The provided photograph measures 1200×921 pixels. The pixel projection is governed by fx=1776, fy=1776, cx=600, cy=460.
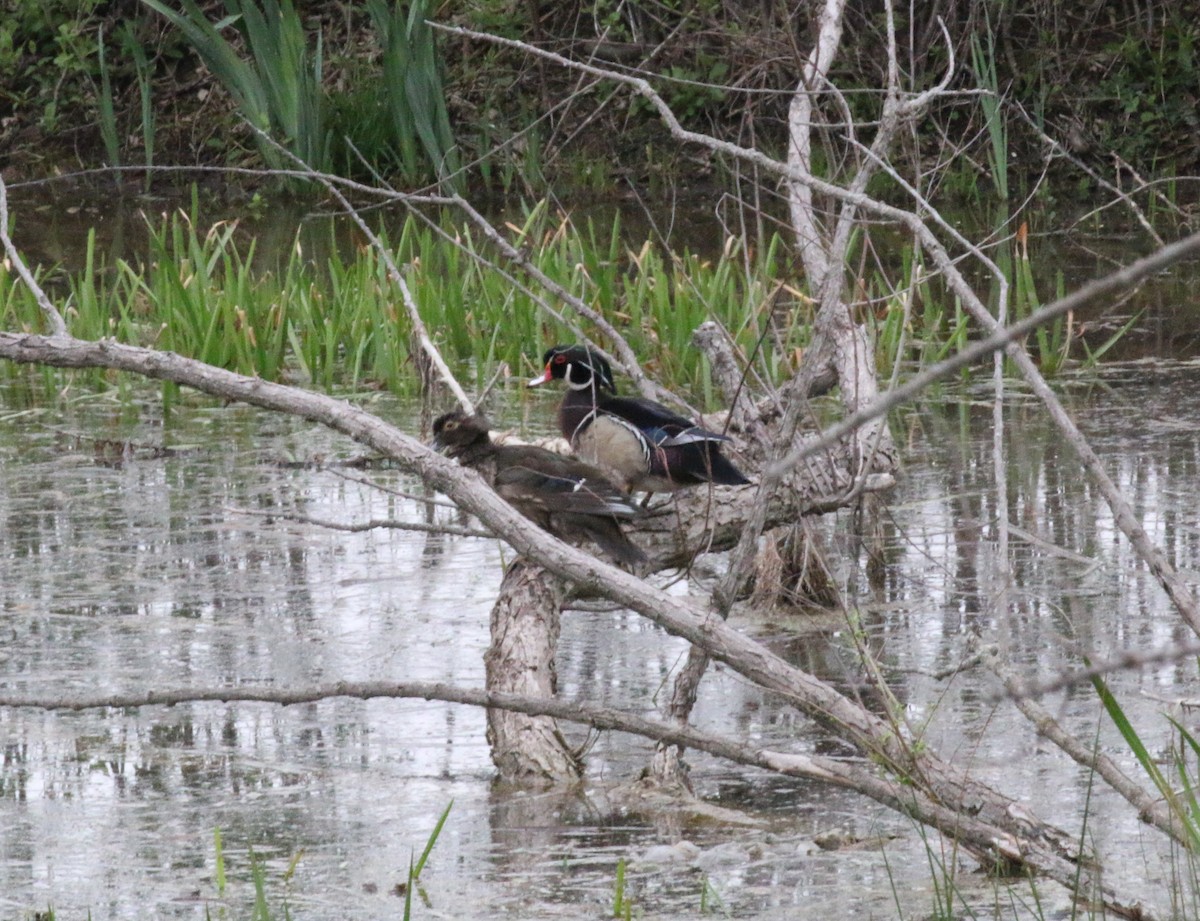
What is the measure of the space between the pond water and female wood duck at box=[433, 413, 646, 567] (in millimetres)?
303

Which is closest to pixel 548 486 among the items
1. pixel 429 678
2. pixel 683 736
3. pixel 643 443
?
pixel 643 443

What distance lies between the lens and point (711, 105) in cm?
1265

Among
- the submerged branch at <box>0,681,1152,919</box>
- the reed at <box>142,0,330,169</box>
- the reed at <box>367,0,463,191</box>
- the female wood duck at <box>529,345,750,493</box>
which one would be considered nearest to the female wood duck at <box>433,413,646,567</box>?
the female wood duck at <box>529,345,750,493</box>

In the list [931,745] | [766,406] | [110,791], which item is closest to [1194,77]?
[766,406]

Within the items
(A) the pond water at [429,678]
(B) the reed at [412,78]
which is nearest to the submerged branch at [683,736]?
(A) the pond water at [429,678]

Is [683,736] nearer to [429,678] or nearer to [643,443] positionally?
[429,678]

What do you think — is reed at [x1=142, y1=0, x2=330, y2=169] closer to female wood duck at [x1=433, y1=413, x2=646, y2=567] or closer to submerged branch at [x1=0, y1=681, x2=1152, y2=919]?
female wood duck at [x1=433, y1=413, x2=646, y2=567]

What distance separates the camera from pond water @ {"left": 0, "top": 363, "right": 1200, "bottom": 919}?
9.46 ft

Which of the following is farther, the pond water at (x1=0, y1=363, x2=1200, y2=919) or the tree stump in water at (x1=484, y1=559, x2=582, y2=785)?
the tree stump in water at (x1=484, y1=559, x2=582, y2=785)

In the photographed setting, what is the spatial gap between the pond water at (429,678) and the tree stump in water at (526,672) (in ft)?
0.27

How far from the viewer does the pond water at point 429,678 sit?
288 cm

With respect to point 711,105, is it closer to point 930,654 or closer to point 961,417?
point 961,417

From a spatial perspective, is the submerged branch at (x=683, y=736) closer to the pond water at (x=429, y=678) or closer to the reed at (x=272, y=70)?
the pond water at (x=429, y=678)

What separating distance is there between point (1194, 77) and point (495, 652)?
1011cm
